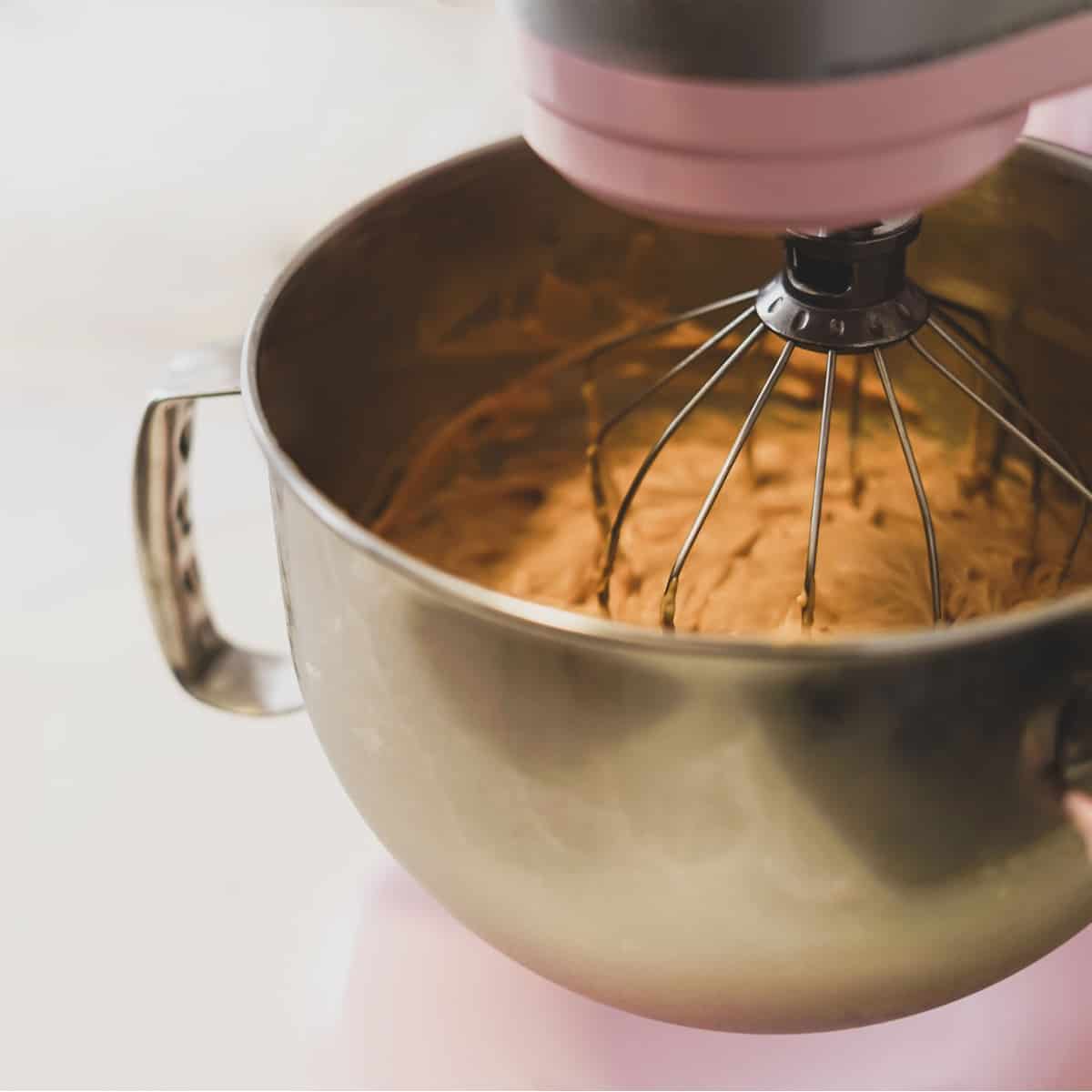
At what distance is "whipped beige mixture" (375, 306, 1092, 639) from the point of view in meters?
0.55

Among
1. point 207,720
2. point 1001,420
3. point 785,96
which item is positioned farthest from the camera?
point 207,720

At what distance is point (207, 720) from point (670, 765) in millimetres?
304

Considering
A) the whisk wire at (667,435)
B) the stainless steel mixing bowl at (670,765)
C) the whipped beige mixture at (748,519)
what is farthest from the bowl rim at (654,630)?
the whipped beige mixture at (748,519)

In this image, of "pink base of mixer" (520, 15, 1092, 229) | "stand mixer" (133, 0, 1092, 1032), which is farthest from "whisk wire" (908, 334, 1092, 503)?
"pink base of mixer" (520, 15, 1092, 229)

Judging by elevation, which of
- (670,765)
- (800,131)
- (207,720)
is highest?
(800,131)

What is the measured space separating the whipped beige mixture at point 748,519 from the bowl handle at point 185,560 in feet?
0.30

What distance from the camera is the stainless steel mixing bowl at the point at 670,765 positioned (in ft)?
0.91

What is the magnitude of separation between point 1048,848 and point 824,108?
0.17 meters

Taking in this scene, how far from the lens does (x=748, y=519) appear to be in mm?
594

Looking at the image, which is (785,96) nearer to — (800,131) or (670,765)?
(800,131)

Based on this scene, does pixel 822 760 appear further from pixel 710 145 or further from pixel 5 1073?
pixel 5 1073

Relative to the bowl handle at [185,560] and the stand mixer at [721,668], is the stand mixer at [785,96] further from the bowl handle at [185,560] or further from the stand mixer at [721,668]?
the bowl handle at [185,560]

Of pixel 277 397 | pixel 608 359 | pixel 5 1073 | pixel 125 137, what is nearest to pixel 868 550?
pixel 608 359

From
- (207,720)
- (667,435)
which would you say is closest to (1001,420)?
(667,435)
